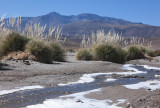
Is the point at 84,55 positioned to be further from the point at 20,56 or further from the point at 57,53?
the point at 20,56

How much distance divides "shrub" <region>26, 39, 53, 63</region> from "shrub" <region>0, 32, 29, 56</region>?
2.35ft

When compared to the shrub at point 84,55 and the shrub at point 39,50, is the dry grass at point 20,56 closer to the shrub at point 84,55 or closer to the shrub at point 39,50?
the shrub at point 39,50

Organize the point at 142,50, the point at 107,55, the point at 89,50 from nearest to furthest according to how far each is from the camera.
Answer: the point at 107,55, the point at 89,50, the point at 142,50

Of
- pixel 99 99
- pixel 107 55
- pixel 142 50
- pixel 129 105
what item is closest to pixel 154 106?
pixel 129 105

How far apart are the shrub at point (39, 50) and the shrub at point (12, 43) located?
716 mm

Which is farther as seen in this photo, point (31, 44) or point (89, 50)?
point (89, 50)

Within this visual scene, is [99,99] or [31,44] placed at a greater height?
[31,44]

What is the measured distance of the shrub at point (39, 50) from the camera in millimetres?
11016

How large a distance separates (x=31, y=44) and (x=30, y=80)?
14.8 feet

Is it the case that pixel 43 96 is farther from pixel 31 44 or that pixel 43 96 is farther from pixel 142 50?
pixel 142 50

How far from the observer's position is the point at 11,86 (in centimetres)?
577

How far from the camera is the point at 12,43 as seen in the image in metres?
11.5

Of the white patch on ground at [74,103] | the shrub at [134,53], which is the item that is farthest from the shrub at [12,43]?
the shrub at [134,53]

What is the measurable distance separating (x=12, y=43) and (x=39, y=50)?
1.38 m
